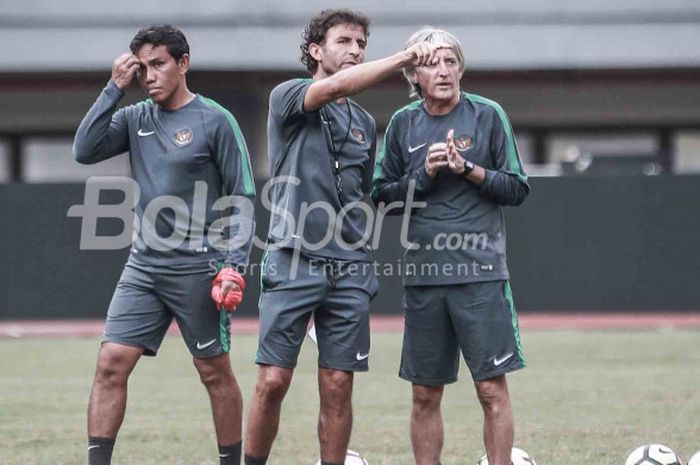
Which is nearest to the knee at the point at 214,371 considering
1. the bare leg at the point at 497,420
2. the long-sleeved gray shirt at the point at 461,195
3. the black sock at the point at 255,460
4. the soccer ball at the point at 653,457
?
the black sock at the point at 255,460

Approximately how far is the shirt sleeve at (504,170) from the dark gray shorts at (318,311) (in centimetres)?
74

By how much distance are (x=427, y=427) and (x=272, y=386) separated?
34.1 inches

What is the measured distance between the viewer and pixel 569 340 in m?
15.4

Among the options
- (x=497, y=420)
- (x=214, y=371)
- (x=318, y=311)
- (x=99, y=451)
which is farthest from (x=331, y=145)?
(x=99, y=451)

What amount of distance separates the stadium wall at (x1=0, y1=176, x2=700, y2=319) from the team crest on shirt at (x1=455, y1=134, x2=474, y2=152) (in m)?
11.0

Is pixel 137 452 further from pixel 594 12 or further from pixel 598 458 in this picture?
pixel 594 12

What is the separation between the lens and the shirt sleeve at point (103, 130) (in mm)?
6488

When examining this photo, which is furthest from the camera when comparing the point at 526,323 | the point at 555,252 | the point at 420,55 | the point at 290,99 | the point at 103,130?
the point at 555,252

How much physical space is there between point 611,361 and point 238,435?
7132 millimetres

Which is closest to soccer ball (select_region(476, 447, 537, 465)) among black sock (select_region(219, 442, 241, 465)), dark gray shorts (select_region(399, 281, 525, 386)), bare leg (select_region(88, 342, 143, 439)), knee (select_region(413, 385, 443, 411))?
knee (select_region(413, 385, 443, 411))

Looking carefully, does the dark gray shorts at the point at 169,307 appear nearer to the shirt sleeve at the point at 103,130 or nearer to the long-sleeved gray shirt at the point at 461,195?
the shirt sleeve at the point at 103,130

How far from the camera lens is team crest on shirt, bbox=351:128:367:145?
6.52 m

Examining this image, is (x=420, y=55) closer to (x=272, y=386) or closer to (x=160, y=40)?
(x=160, y=40)

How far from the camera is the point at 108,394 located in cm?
635
